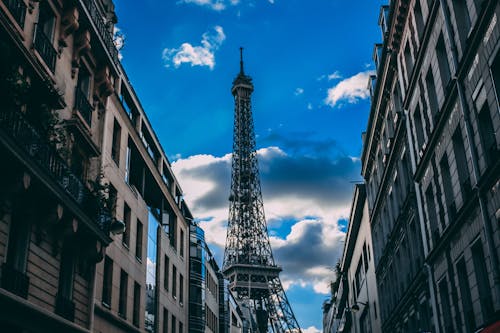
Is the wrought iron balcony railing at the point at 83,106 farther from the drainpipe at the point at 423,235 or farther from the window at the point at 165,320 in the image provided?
the window at the point at 165,320

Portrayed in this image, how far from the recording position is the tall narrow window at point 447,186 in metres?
24.5

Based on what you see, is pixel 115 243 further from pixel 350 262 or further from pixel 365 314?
pixel 350 262

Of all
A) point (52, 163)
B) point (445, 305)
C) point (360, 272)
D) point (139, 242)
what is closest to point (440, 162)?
point (445, 305)

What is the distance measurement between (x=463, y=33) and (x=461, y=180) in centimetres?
524

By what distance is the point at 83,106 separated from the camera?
2603 centimetres

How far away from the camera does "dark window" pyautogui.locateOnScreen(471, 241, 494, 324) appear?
795 inches

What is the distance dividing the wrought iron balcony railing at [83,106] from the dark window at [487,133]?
15.2 metres

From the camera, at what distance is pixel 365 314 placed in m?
56.7

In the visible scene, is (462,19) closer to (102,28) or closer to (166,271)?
(102,28)

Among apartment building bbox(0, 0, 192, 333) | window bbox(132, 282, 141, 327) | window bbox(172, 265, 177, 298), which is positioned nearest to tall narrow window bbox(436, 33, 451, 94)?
apartment building bbox(0, 0, 192, 333)

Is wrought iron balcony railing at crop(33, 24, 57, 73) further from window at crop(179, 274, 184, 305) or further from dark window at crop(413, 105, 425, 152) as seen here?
window at crop(179, 274, 184, 305)

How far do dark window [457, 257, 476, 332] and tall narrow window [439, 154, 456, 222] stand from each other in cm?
199

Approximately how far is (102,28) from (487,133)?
17341 mm

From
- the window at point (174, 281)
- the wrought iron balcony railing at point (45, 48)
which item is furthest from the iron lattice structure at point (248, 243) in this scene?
the wrought iron balcony railing at point (45, 48)
